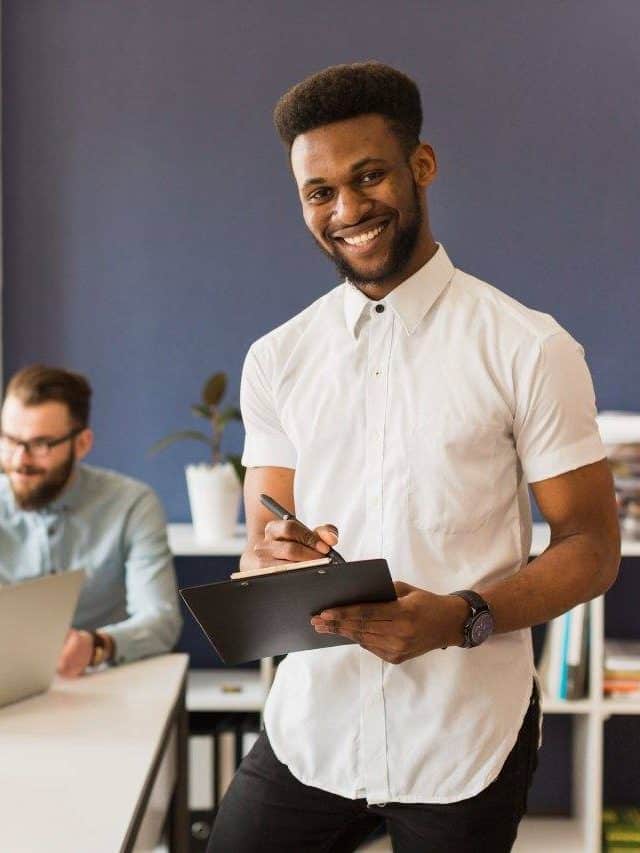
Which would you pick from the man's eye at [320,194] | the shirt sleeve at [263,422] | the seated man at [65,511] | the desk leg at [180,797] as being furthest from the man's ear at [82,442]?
the man's eye at [320,194]

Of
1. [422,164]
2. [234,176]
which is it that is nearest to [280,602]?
[422,164]

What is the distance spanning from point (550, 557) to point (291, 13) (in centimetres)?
236

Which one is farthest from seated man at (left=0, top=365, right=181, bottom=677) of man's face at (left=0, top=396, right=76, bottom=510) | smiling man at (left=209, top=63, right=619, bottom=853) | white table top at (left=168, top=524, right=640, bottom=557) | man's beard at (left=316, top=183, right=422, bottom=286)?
man's beard at (left=316, top=183, right=422, bottom=286)

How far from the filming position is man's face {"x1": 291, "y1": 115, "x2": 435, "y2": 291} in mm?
1481

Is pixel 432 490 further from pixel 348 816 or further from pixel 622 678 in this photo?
pixel 622 678

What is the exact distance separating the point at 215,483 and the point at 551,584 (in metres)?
1.74

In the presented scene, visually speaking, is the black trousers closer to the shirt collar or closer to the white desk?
the white desk

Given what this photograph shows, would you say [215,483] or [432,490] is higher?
[432,490]

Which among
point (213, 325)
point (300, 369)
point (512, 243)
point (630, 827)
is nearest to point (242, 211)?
point (213, 325)

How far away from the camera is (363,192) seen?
149 centimetres

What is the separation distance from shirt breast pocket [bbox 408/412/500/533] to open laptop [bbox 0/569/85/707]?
781mm

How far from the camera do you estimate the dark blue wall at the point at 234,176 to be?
330cm

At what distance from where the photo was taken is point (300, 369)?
1.62 meters

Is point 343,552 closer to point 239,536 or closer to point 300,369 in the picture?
point 300,369
